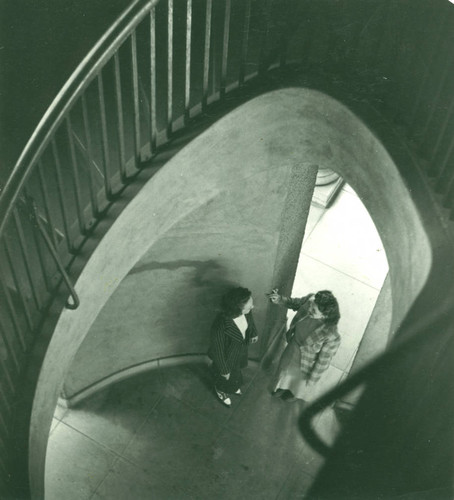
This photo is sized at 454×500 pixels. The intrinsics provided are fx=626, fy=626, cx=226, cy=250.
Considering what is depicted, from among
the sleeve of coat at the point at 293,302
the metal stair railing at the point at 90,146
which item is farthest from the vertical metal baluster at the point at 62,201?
the sleeve of coat at the point at 293,302

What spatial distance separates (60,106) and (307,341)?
4496mm

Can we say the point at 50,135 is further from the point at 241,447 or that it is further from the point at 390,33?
the point at 241,447

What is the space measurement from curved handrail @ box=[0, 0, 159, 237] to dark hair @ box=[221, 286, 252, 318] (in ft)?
12.2

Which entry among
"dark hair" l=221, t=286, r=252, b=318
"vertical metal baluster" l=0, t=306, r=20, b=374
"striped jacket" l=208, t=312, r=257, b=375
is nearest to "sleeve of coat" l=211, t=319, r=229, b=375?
"striped jacket" l=208, t=312, r=257, b=375

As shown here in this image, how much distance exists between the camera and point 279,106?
4504mm

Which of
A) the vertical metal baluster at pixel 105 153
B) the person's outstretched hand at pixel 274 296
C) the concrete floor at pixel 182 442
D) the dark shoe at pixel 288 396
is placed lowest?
the concrete floor at pixel 182 442

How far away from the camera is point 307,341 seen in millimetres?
6875

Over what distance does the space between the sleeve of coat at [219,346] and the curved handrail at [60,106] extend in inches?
162

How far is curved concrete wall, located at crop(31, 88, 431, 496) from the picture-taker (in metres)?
4.11

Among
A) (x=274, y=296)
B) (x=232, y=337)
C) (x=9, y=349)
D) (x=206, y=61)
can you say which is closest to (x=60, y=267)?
(x=9, y=349)

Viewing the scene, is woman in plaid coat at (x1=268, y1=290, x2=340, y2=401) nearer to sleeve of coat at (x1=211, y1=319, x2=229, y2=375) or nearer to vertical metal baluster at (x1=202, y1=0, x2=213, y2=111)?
sleeve of coat at (x1=211, y1=319, x2=229, y2=375)

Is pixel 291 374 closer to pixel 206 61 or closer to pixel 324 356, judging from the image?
pixel 324 356

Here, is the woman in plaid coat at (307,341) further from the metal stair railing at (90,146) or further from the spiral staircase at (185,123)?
the metal stair railing at (90,146)

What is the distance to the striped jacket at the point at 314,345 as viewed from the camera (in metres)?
6.67
